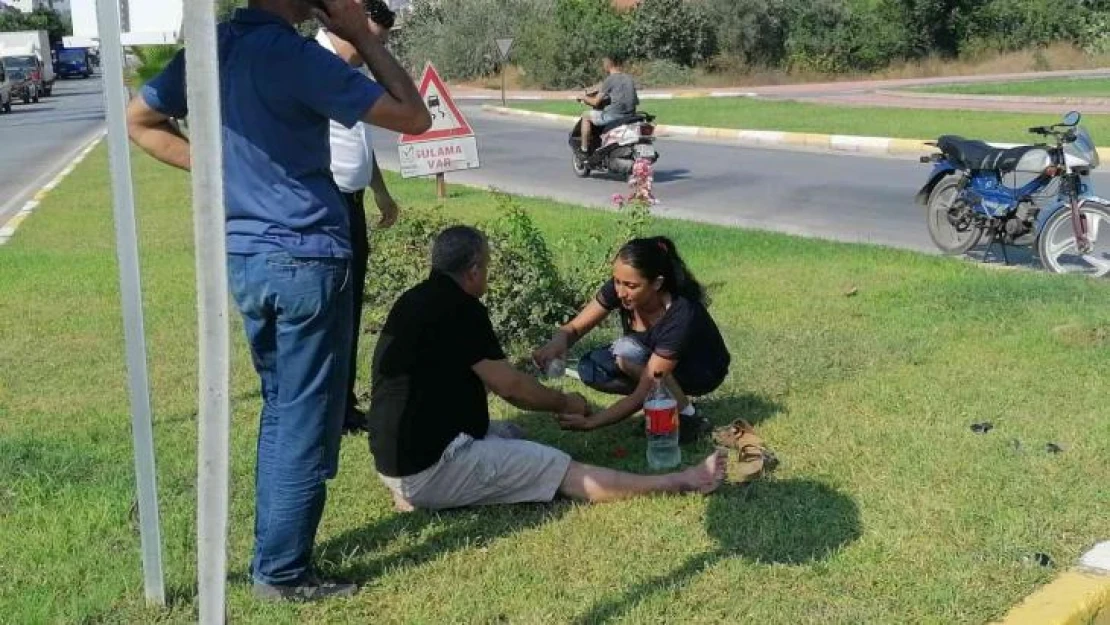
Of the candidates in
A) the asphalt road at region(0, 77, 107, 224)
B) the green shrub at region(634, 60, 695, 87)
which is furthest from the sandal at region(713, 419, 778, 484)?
the green shrub at region(634, 60, 695, 87)

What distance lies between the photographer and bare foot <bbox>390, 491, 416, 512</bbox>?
14.1 feet

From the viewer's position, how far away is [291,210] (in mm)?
3258

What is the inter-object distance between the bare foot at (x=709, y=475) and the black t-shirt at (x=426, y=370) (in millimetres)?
838

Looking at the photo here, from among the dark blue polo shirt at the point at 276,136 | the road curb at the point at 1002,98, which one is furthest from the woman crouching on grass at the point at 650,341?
the road curb at the point at 1002,98

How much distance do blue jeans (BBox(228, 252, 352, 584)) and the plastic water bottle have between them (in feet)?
5.01

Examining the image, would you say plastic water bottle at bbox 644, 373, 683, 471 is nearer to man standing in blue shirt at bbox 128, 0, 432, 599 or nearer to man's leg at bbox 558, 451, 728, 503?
man's leg at bbox 558, 451, 728, 503

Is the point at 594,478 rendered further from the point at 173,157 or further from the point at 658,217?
the point at 658,217

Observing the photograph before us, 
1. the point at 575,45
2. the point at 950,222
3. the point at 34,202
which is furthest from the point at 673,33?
the point at 950,222

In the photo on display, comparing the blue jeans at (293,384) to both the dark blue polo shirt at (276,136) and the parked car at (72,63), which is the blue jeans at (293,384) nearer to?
the dark blue polo shirt at (276,136)

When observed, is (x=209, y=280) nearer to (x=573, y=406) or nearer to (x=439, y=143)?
(x=573, y=406)

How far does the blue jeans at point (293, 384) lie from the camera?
3.27 m

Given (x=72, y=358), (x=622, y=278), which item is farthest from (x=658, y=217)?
(x=622, y=278)

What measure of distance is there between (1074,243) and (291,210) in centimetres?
690

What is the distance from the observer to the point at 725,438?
4.91 metres
